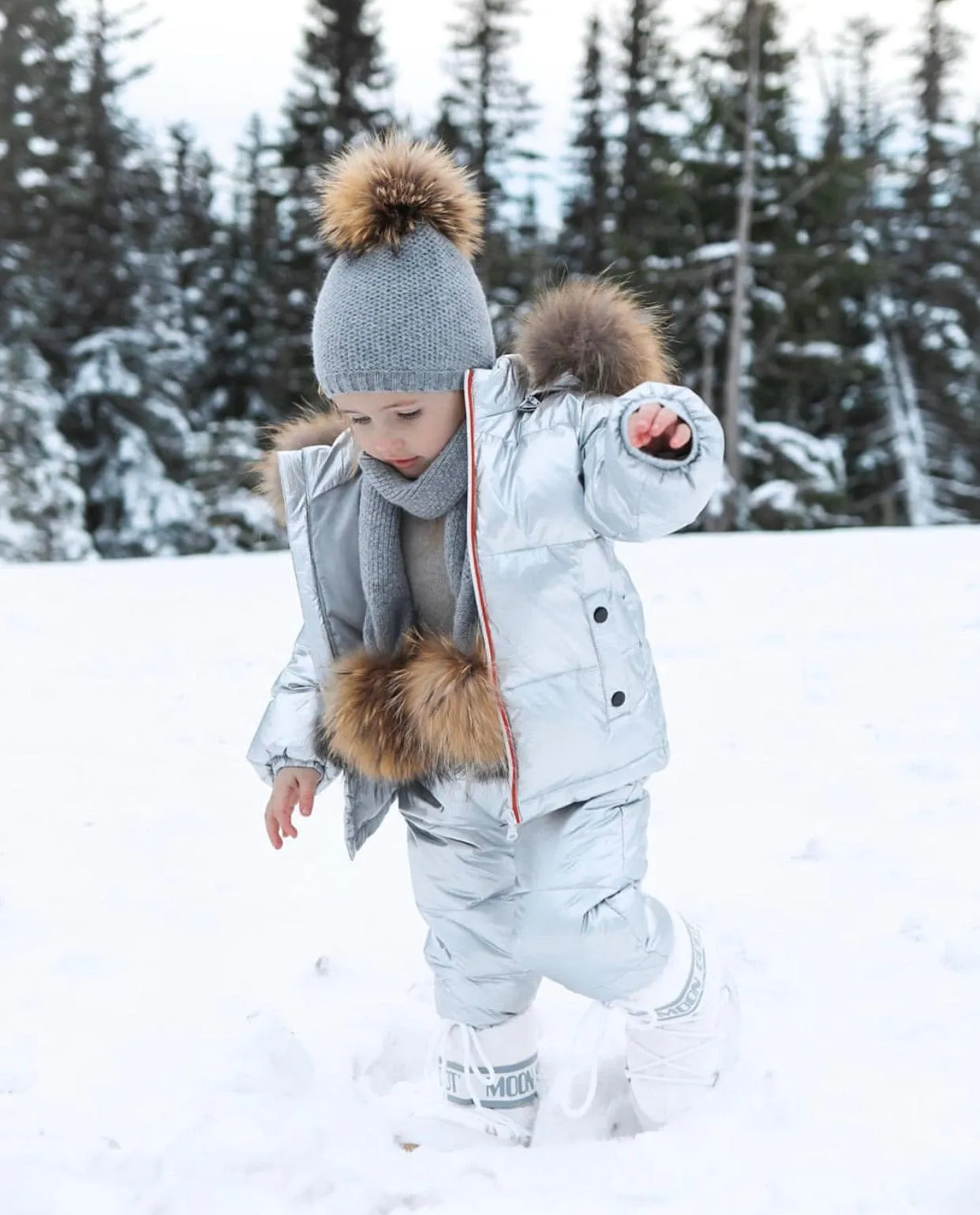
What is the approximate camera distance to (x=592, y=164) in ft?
73.0

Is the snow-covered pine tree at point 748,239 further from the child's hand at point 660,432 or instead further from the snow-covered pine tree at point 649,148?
the child's hand at point 660,432

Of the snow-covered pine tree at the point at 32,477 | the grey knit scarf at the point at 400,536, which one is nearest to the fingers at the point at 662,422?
the grey knit scarf at the point at 400,536

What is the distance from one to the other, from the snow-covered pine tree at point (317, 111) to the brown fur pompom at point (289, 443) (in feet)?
58.2

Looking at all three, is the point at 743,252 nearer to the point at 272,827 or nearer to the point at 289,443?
the point at 289,443

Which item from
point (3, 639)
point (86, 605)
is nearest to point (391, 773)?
point (3, 639)

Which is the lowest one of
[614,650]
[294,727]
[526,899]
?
[526,899]

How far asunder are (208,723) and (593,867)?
276cm

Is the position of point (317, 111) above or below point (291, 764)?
above

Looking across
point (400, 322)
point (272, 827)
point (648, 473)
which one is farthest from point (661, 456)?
point (272, 827)

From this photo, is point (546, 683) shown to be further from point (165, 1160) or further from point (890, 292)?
point (890, 292)

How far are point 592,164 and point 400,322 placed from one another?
22.2 meters

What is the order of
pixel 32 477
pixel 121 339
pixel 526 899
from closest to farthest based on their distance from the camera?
pixel 526 899
pixel 32 477
pixel 121 339

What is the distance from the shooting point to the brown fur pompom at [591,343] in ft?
6.32

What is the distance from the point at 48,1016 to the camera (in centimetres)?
241
